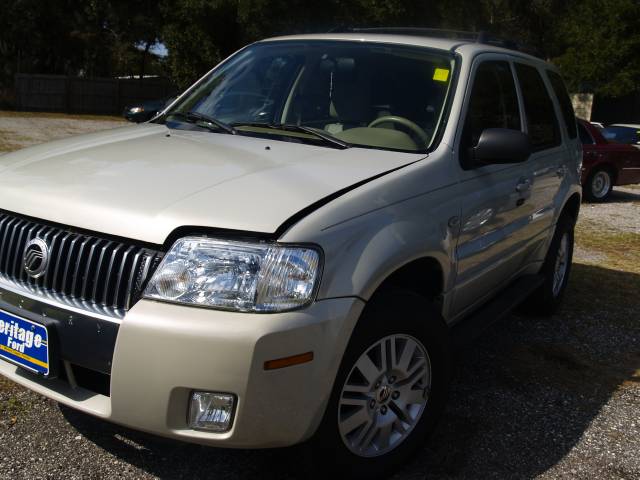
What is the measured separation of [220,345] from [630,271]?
6034mm

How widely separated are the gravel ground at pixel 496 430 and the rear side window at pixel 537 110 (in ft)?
4.50

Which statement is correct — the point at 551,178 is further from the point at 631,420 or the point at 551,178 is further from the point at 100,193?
the point at 100,193

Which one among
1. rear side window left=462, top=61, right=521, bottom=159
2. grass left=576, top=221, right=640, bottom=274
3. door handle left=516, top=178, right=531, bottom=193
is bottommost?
grass left=576, top=221, right=640, bottom=274

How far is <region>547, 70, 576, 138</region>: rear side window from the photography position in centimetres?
534

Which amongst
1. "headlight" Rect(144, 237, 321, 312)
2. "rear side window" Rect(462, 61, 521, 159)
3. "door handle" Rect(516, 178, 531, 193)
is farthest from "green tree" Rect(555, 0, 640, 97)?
"headlight" Rect(144, 237, 321, 312)

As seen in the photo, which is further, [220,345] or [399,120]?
[399,120]

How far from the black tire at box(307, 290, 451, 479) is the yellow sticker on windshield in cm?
129

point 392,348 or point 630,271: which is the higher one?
point 392,348

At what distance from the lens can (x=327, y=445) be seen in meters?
2.72

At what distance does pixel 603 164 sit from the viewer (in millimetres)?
12367

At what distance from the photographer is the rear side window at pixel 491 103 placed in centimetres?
370

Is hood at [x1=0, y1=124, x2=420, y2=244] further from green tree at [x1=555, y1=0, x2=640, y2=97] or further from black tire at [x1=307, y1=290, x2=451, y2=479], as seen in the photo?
green tree at [x1=555, y1=0, x2=640, y2=97]

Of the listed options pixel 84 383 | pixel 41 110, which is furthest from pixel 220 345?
pixel 41 110

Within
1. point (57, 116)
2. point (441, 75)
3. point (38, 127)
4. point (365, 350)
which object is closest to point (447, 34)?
point (441, 75)
